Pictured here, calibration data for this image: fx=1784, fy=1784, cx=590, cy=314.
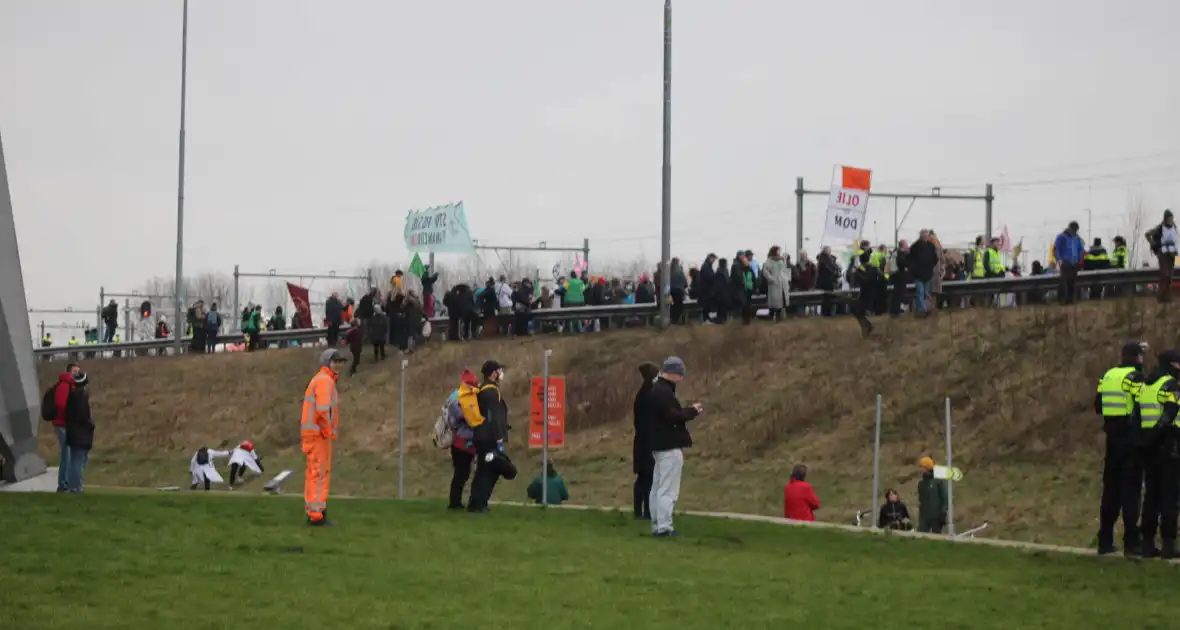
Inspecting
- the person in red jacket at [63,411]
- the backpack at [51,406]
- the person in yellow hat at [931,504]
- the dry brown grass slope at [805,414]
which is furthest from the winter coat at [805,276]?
the backpack at [51,406]

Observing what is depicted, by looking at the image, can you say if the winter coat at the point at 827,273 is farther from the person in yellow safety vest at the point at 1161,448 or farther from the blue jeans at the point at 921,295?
the person in yellow safety vest at the point at 1161,448

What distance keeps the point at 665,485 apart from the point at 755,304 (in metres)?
22.5

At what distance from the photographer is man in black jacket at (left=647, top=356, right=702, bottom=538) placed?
18.8 m

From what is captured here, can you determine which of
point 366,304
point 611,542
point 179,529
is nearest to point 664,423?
point 611,542

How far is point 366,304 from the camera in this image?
48344mm

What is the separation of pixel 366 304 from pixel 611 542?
101 ft

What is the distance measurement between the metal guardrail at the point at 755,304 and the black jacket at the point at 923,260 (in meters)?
1.59

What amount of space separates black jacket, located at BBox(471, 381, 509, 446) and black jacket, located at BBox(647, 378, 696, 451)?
2.48m

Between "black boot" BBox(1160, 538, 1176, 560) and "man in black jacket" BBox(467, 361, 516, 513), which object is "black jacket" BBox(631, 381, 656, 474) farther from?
"black boot" BBox(1160, 538, 1176, 560)

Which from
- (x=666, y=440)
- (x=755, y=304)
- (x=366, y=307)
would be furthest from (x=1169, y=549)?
(x=366, y=307)

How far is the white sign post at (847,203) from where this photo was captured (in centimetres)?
4069

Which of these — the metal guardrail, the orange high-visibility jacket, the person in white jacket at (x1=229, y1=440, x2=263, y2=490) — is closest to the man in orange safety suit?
the orange high-visibility jacket

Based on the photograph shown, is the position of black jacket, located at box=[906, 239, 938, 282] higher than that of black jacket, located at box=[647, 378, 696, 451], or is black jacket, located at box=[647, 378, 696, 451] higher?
black jacket, located at box=[906, 239, 938, 282]

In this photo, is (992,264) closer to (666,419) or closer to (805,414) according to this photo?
(805,414)
